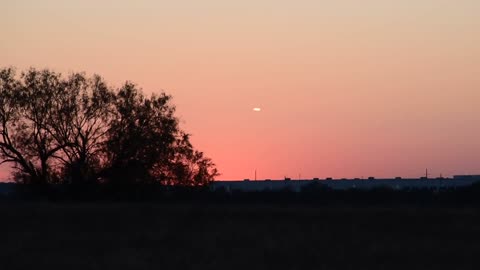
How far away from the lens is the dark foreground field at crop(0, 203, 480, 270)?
26984mm

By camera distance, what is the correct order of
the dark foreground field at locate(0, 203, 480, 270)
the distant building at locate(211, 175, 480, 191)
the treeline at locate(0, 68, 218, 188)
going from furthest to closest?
the distant building at locate(211, 175, 480, 191) < the treeline at locate(0, 68, 218, 188) < the dark foreground field at locate(0, 203, 480, 270)

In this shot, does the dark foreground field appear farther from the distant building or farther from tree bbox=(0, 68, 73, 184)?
the distant building

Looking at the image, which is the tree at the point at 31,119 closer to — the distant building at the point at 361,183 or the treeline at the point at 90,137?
the treeline at the point at 90,137

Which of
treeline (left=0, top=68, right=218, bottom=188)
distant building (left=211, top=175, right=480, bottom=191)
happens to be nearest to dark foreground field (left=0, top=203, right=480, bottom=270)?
treeline (left=0, top=68, right=218, bottom=188)

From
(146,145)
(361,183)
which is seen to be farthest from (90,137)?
(361,183)

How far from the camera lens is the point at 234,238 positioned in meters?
32.6

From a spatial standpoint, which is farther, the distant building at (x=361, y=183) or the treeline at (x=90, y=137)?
the distant building at (x=361, y=183)

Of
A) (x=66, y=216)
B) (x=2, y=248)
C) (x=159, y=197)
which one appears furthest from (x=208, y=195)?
(x=2, y=248)

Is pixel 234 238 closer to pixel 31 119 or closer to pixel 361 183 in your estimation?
pixel 31 119

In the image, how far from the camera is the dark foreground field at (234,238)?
1062 inches

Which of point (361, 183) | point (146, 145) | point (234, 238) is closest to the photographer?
point (234, 238)

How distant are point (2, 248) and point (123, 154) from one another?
31620mm

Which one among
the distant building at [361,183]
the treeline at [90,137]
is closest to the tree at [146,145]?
the treeline at [90,137]

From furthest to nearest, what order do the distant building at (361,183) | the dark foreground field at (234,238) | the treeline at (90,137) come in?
the distant building at (361,183), the treeline at (90,137), the dark foreground field at (234,238)
